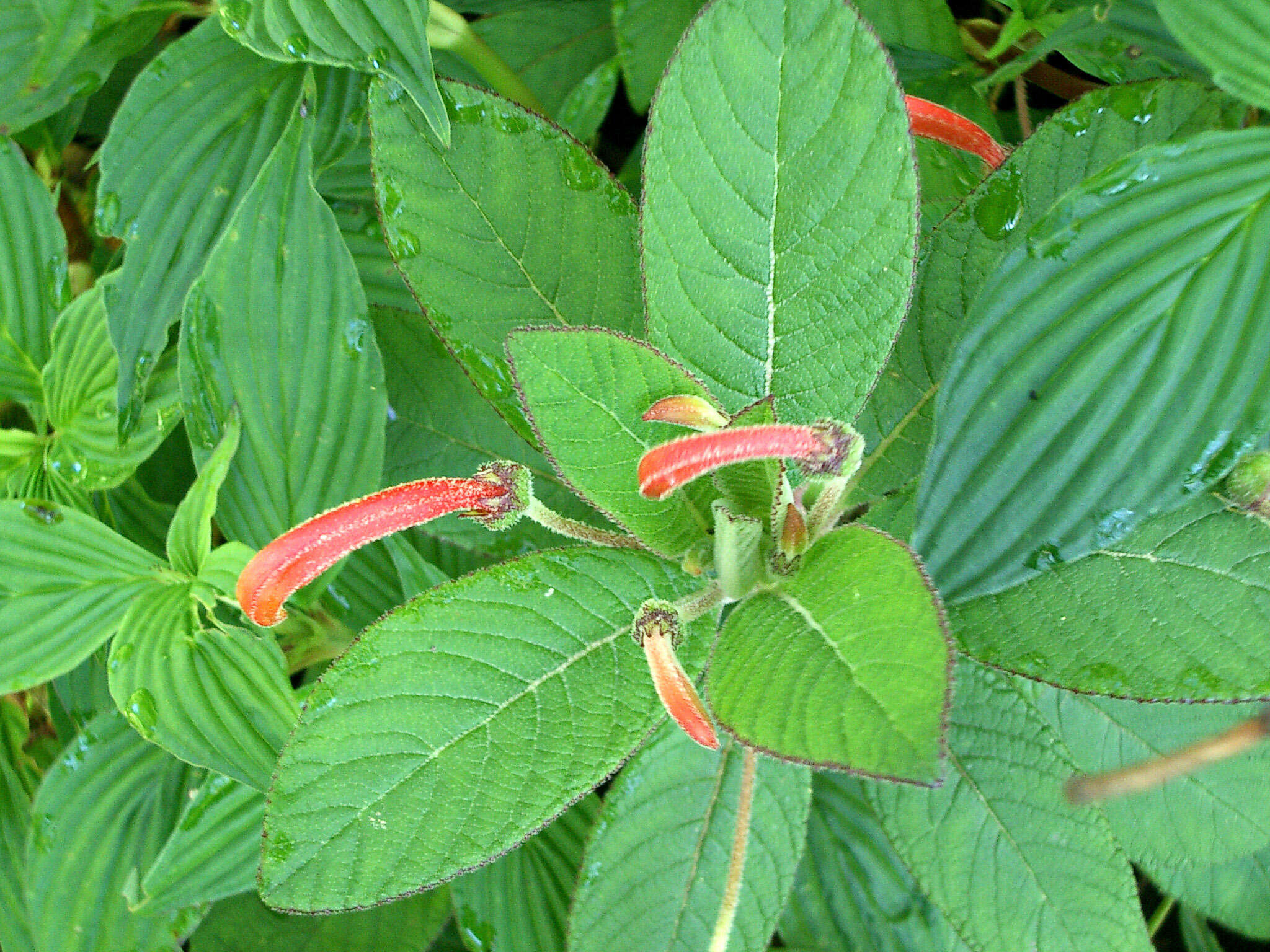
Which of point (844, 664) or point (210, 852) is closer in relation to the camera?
point (844, 664)

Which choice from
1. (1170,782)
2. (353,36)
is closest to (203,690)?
(353,36)

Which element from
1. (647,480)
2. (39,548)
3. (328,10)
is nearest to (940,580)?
(647,480)

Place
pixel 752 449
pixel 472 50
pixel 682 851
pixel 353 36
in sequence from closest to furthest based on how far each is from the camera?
pixel 752 449 → pixel 353 36 → pixel 682 851 → pixel 472 50

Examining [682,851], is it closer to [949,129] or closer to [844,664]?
[844,664]

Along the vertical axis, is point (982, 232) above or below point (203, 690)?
above

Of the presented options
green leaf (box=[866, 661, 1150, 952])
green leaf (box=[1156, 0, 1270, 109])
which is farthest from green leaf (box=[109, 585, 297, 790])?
green leaf (box=[1156, 0, 1270, 109])

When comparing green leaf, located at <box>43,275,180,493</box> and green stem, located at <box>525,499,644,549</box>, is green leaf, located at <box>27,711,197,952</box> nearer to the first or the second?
green leaf, located at <box>43,275,180,493</box>

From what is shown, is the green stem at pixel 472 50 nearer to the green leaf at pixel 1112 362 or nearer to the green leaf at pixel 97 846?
the green leaf at pixel 1112 362
